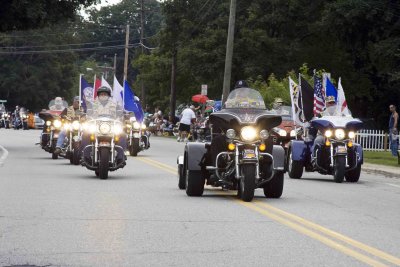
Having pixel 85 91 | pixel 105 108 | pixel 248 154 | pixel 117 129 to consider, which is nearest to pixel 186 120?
pixel 85 91

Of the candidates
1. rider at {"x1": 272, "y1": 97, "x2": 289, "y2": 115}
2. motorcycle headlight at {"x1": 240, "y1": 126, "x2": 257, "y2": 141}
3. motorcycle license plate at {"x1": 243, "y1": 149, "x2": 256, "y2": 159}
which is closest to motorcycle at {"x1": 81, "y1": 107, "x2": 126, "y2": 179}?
motorcycle headlight at {"x1": 240, "y1": 126, "x2": 257, "y2": 141}

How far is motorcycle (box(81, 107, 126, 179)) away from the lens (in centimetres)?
1970

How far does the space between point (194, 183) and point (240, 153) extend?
3.28ft

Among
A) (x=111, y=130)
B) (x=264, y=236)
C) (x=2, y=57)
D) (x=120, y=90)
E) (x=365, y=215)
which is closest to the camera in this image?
(x=264, y=236)

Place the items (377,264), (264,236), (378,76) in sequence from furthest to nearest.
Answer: (378,76), (264,236), (377,264)

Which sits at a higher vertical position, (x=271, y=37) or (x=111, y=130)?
(x=271, y=37)

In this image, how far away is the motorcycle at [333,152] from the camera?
21203 mm

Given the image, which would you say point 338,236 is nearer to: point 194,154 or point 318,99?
point 194,154

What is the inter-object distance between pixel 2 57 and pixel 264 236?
333 feet

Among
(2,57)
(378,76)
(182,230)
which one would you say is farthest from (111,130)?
(2,57)

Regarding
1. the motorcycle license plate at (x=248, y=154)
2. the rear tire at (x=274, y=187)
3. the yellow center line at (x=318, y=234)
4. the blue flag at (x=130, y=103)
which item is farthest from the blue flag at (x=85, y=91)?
the yellow center line at (x=318, y=234)

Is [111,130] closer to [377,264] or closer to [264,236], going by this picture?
[264,236]

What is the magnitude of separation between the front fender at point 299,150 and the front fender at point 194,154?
637 centimetres

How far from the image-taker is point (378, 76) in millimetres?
56438
